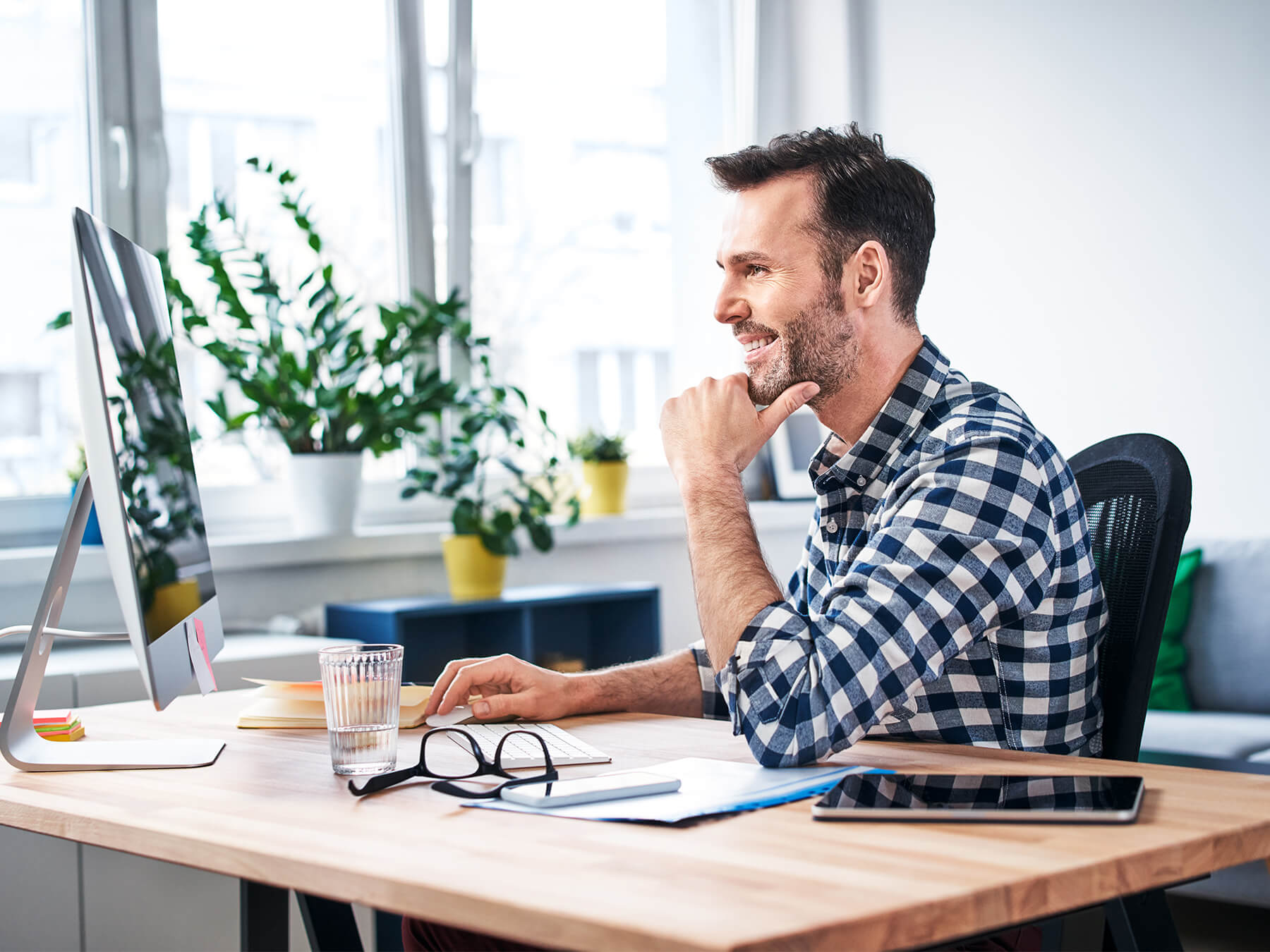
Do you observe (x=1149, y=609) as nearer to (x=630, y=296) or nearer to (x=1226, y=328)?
(x=1226, y=328)

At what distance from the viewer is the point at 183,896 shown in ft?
6.81

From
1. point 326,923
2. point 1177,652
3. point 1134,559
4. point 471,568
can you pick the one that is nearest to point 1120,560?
point 1134,559

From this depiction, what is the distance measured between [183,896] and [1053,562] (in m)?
1.46

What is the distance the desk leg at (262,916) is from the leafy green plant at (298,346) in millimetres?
2107

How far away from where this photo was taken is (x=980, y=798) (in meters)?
1.04

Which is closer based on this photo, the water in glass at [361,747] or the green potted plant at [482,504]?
the water in glass at [361,747]

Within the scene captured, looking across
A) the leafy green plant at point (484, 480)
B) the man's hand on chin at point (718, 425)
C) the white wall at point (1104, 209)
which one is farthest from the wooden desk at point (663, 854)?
the white wall at point (1104, 209)

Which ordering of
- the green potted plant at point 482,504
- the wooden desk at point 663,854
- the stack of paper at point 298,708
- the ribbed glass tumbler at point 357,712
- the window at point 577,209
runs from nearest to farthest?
the wooden desk at point 663,854
the ribbed glass tumbler at point 357,712
the stack of paper at point 298,708
the green potted plant at point 482,504
the window at point 577,209

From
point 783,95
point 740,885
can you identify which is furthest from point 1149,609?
point 783,95

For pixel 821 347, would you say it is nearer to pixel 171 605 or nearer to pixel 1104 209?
pixel 171 605

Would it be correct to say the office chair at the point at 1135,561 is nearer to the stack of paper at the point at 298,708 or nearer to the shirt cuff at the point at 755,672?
the shirt cuff at the point at 755,672

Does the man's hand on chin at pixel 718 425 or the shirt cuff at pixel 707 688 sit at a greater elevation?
the man's hand on chin at pixel 718 425

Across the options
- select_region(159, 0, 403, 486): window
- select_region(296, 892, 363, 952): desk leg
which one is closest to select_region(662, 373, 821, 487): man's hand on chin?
select_region(296, 892, 363, 952): desk leg

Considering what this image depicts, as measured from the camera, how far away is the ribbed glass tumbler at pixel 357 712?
1.23 metres
